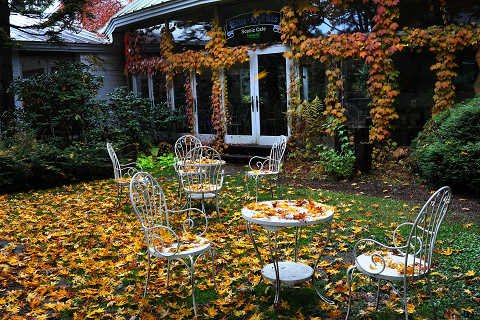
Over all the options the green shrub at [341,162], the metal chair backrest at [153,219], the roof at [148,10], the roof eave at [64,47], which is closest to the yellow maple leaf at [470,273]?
the metal chair backrest at [153,219]

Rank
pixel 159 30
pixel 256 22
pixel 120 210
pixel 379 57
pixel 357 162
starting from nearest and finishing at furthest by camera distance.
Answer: pixel 120 210 < pixel 357 162 < pixel 379 57 < pixel 256 22 < pixel 159 30

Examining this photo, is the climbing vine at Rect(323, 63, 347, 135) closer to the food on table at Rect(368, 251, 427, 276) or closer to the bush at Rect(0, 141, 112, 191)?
the bush at Rect(0, 141, 112, 191)

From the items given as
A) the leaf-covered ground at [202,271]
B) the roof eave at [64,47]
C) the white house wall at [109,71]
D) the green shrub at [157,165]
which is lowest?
the leaf-covered ground at [202,271]

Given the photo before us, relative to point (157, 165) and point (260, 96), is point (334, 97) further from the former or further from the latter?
point (157, 165)

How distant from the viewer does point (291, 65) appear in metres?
10.3

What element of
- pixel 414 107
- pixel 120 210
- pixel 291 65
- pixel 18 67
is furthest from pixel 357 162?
pixel 18 67

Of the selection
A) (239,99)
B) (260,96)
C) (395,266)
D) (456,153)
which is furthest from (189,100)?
(395,266)

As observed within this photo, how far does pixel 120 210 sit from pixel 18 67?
28.9ft

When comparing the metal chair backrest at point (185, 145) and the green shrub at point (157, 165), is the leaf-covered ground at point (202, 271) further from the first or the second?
the green shrub at point (157, 165)

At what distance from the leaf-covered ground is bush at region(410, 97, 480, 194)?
102 centimetres

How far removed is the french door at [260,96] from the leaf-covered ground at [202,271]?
173 inches

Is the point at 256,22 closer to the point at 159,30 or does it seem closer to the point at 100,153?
the point at 159,30

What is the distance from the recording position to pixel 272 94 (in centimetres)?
1088

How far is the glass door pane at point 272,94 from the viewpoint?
10680 mm
